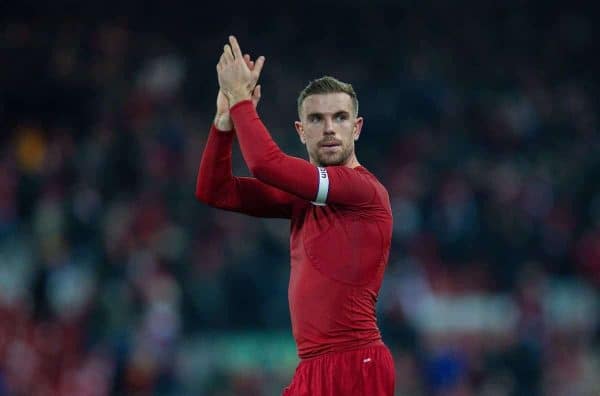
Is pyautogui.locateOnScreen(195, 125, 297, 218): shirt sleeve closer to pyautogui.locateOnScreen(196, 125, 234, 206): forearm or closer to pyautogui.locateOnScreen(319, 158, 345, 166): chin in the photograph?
pyautogui.locateOnScreen(196, 125, 234, 206): forearm

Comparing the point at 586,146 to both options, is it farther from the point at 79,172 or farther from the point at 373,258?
the point at 373,258

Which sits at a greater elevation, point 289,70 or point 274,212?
point 289,70

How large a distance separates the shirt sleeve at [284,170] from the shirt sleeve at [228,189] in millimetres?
280

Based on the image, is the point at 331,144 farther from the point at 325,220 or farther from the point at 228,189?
the point at 228,189

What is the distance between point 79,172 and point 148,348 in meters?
2.25

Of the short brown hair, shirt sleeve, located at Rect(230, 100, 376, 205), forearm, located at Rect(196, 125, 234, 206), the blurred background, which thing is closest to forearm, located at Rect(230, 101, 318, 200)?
shirt sleeve, located at Rect(230, 100, 376, 205)

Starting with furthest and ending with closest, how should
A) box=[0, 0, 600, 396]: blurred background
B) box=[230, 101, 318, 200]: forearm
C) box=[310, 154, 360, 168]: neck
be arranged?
box=[0, 0, 600, 396]: blurred background < box=[310, 154, 360, 168]: neck < box=[230, 101, 318, 200]: forearm

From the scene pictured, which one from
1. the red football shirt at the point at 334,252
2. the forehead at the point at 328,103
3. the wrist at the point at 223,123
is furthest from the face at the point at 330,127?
the wrist at the point at 223,123

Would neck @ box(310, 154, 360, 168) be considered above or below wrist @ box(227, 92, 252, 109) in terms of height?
below

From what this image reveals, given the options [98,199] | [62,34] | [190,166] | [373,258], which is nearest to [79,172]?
[98,199]

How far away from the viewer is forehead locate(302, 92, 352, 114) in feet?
13.8

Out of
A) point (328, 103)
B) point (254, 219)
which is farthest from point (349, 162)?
point (254, 219)

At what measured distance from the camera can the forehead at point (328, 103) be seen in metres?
4.21

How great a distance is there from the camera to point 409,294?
1001 cm
